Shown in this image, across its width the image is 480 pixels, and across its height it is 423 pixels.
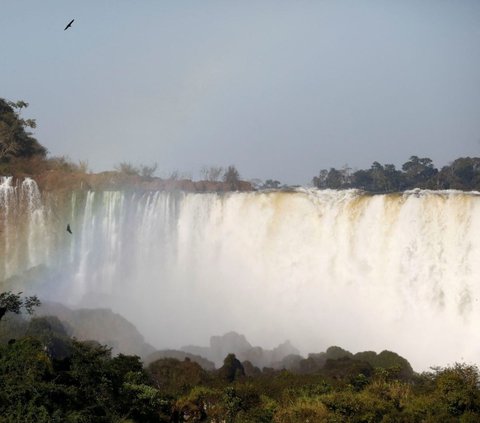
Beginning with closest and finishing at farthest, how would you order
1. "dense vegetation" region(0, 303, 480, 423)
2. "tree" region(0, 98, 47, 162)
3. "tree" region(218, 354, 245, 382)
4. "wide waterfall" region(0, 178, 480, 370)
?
"dense vegetation" region(0, 303, 480, 423) < "tree" region(218, 354, 245, 382) < "wide waterfall" region(0, 178, 480, 370) < "tree" region(0, 98, 47, 162)

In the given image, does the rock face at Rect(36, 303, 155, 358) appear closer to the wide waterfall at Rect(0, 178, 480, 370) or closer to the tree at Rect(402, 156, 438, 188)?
the wide waterfall at Rect(0, 178, 480, 370)

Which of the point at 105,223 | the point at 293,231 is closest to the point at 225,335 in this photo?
the point at 293,231

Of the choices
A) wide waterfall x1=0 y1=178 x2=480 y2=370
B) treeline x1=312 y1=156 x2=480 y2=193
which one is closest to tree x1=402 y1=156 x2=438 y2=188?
treeline x1=312 y1=156 x2=480 y2=193

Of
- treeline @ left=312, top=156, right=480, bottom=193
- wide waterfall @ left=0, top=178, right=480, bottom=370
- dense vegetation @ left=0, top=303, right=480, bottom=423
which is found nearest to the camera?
dense vegetation @ left=0, top=303, right=480, bottom=423

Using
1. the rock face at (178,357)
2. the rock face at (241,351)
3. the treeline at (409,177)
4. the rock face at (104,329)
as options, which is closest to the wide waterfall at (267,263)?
the rock face at (241,351)

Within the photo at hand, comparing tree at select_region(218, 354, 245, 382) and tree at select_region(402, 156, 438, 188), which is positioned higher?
tree at select_region(402, 156, 438, 188)

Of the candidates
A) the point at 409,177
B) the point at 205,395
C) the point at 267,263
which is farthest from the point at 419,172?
the point at 205,395
